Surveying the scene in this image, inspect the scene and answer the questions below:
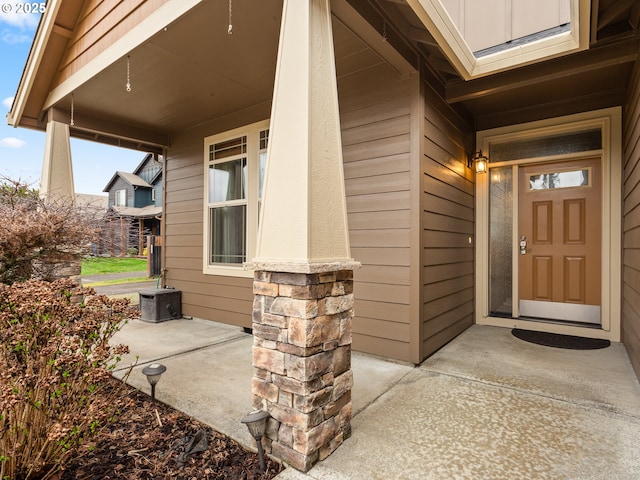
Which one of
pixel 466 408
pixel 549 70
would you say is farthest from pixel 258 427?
pixel 549 70

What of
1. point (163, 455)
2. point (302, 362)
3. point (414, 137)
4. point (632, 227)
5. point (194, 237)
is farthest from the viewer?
point (194, 237)

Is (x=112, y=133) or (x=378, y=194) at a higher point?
(x=112, y=133)

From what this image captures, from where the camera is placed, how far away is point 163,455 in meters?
1.78

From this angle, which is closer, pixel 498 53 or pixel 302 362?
pixel 302 362

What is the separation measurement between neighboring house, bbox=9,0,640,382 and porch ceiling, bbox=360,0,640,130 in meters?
0.02

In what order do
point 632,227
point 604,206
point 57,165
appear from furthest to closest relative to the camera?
point 57,165 < point 604,206 < point 632,227

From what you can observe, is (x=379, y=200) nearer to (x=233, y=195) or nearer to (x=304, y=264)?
(x=304, y=264)

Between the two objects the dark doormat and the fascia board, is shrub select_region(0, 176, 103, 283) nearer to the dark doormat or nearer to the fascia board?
the fascia board

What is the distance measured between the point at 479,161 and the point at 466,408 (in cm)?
313

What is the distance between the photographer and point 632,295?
2.93 m

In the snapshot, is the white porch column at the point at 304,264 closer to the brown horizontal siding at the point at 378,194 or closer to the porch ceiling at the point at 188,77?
the porch ceiling at the point at 188,77

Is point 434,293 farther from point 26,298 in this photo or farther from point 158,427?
point 26,298

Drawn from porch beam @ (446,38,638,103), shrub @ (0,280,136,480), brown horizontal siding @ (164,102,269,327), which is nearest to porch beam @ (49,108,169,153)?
brown horizontal siding @ (164,102,269,327)

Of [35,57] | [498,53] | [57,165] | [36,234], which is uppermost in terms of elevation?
[35,57]
